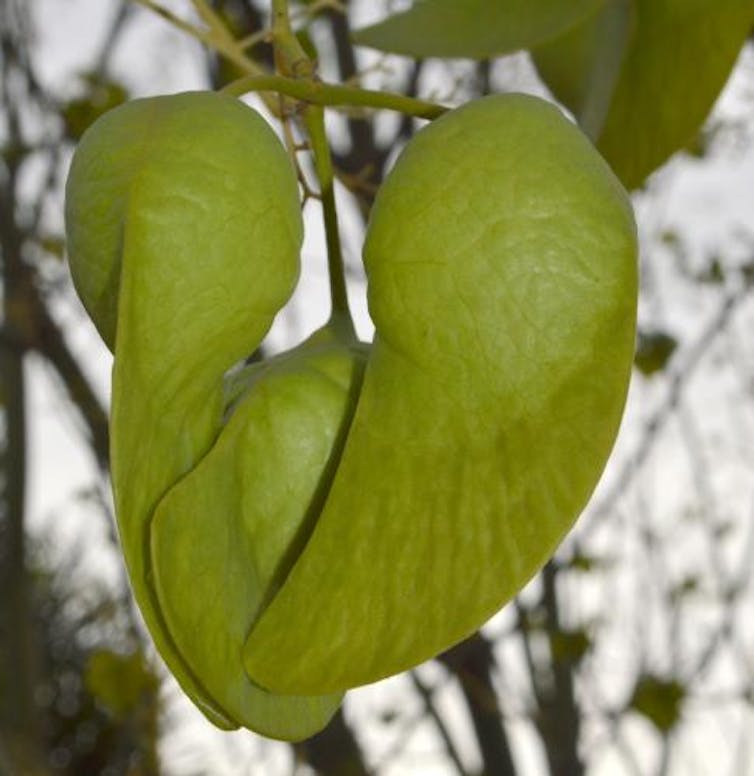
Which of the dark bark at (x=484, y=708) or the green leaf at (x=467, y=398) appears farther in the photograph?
the dark bark at (x=484, y=708)

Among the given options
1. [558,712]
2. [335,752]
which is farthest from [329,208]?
[558,712]

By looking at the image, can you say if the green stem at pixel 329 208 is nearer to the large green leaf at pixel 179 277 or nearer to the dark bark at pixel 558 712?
the large green leaf at pixel 179 277

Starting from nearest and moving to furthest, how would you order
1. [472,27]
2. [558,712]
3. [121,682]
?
1. [472,27]
2. [121,682]
3. [558,712]

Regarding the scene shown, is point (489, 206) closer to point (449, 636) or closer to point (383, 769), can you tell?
point (449, 636)

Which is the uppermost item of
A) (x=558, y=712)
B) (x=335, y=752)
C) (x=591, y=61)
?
(x=591, y=61)

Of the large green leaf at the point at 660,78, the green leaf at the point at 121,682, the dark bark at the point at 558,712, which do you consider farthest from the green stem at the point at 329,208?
the dark bark at the point at 558,712

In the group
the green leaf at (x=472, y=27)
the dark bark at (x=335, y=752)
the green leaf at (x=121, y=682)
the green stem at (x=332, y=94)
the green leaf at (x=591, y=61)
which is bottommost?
the dark bark at (x=335, y=752)

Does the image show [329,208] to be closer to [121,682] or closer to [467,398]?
[467,398]

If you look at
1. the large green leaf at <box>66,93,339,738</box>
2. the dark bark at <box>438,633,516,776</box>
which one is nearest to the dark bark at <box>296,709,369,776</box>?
the dark bark at <box>438,633,516,776</box>
